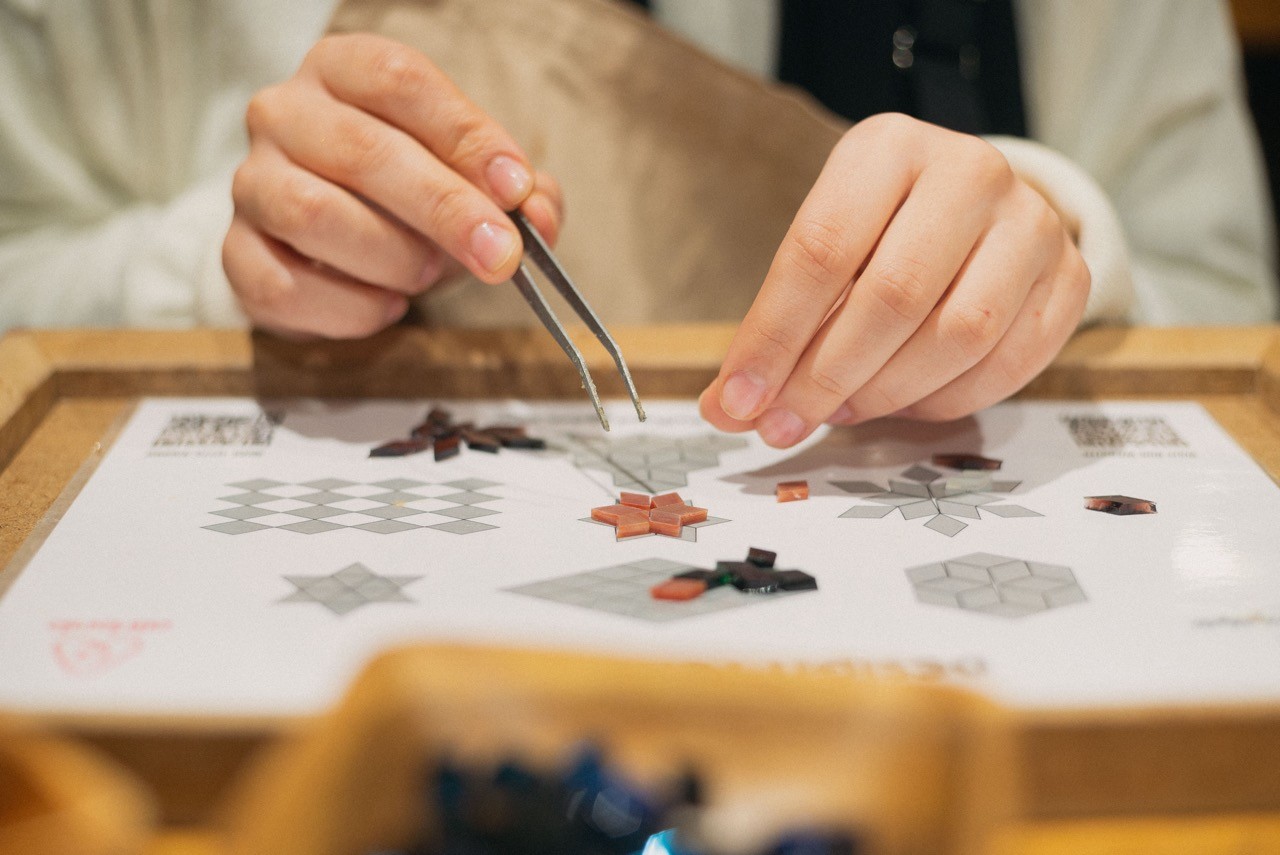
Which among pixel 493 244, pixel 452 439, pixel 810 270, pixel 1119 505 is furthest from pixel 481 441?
pixel 1119 505

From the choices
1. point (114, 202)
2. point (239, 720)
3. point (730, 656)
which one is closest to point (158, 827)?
point (239, 720)

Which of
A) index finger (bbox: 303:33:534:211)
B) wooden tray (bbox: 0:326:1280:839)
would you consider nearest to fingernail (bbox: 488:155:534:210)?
index finger (bbox: 303:33:534:211)

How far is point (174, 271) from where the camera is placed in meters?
0.96

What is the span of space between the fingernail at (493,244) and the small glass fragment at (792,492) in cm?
22

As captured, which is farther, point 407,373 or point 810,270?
point 407,373

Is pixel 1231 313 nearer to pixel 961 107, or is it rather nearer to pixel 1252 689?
pixel 961 107

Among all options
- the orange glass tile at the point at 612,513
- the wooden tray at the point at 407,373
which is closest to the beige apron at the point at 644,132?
the wooden tray at the point at 407,373

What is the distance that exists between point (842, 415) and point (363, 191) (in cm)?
33

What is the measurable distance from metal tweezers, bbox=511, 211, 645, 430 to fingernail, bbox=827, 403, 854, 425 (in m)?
0.12

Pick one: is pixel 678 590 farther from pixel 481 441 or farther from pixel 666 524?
pixel 481 441

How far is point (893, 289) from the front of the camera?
22.3 inches

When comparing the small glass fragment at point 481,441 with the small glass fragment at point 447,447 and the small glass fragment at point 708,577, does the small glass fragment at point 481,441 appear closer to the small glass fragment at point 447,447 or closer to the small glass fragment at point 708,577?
the small glass fragment at point 447,447

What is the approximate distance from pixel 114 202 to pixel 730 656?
1075mm

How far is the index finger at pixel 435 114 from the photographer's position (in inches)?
25.9
